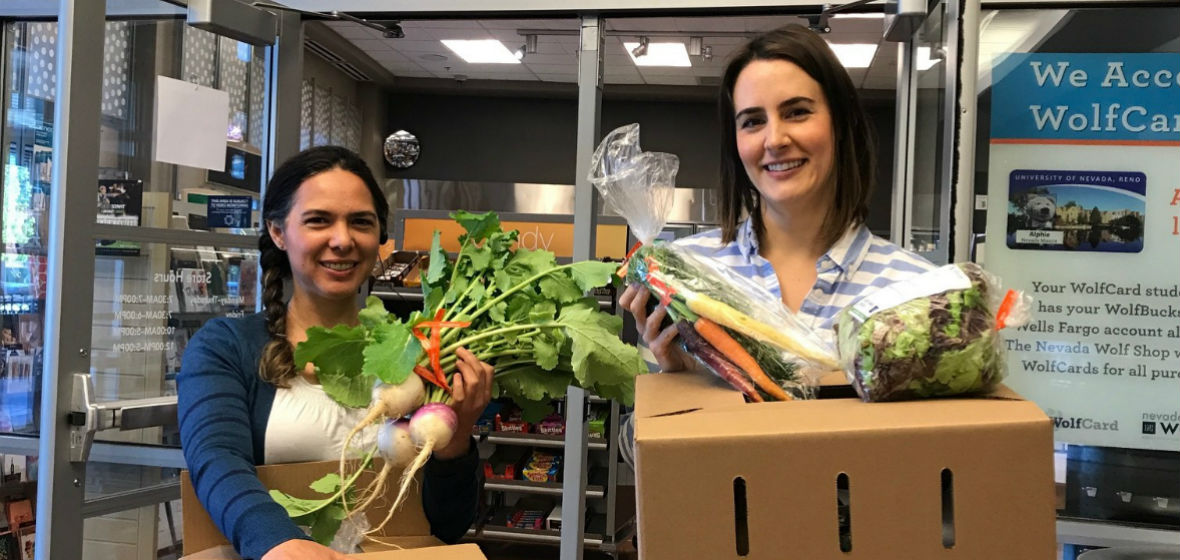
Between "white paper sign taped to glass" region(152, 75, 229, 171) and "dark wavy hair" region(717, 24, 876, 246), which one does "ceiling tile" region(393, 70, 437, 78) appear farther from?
"dark wavy hair" region(717, 24, 876, 246)

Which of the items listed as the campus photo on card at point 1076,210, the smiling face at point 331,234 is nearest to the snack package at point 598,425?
the campus photo on card at point 1076,210

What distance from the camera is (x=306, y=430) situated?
4.92ft

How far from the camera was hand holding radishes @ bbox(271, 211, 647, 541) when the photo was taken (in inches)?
52.3

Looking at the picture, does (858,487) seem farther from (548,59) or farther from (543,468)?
(548,59)

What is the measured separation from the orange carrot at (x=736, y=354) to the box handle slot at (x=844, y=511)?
18 cm

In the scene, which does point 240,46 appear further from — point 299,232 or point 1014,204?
point 1014,204

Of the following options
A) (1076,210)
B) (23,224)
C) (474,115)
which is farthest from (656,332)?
(474,115)

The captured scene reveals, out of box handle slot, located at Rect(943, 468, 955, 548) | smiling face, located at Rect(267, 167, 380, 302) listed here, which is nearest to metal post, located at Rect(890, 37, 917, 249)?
smiling face, located at Rect(267, 167, 380, 302)

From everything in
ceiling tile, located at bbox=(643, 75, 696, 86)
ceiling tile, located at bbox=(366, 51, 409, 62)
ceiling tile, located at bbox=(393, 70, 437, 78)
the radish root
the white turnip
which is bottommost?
A: the radish root

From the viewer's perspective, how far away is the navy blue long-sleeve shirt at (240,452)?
1.25 meters

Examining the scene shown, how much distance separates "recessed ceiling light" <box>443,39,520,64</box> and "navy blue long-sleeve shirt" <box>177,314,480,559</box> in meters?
5.48

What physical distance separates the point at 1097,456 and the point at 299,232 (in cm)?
232

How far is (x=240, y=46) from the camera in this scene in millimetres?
2410

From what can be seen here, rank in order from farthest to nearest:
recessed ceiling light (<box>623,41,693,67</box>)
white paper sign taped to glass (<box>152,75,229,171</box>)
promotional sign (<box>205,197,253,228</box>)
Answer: recessed ceiling light (<box>623,41,693,67</box>)
promotional sign (<box>205,197,253,228</box>)
white paper sign taped to glass (<box>152,75,229,171</box>)
